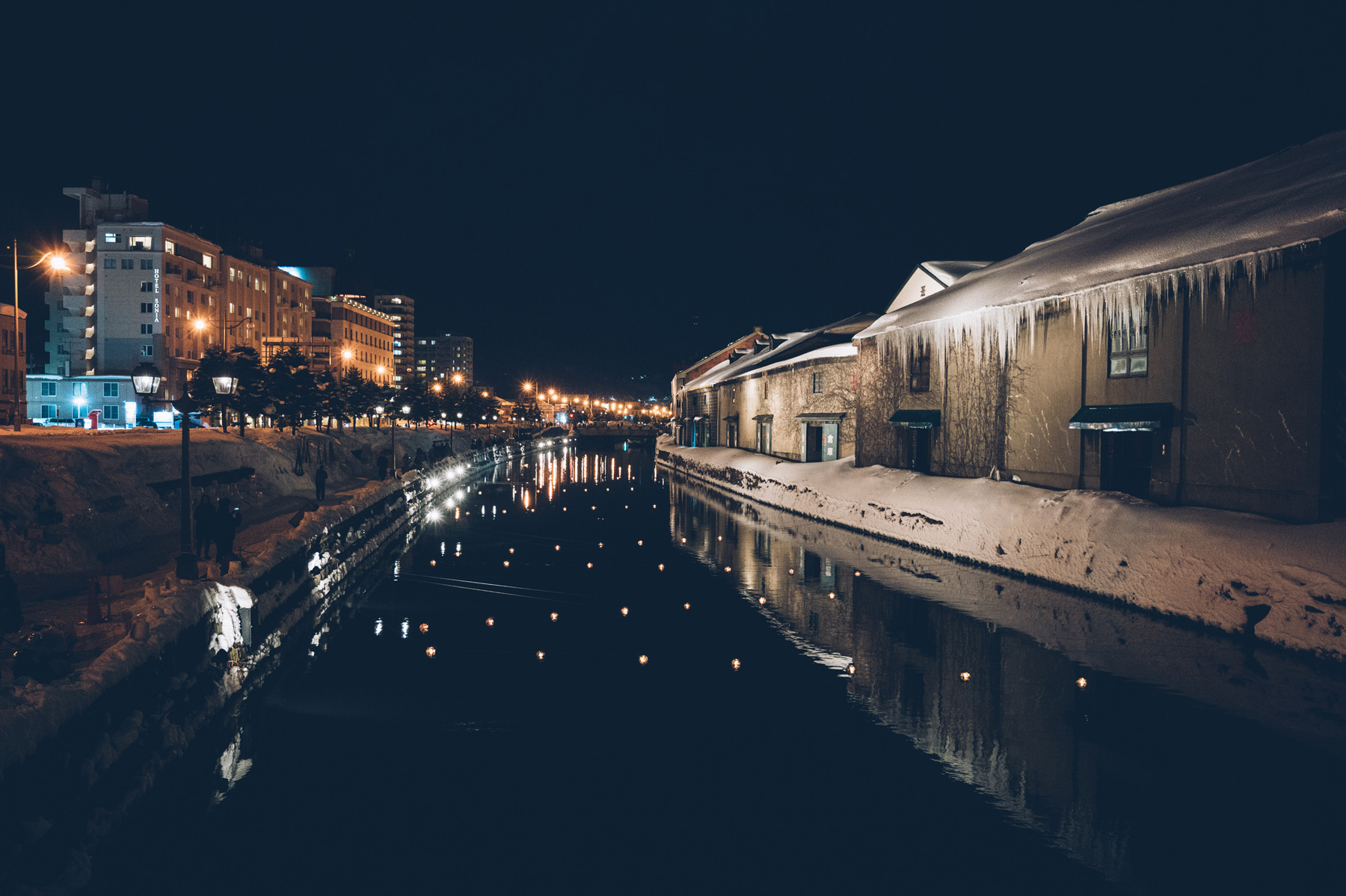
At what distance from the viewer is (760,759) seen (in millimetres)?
8516

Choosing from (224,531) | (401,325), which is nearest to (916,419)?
(224,531)

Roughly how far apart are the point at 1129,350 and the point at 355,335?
5175 inches

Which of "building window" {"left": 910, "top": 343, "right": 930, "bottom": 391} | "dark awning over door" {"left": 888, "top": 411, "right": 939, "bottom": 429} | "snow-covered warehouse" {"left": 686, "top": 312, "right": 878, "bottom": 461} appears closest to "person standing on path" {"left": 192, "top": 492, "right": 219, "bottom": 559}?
"dark awning over door" {"left": 888, "top": 411, "right": 939, "bottom": 429}

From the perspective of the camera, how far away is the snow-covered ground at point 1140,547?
12008 millimetres

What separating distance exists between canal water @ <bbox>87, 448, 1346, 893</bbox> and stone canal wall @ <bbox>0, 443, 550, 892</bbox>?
1.13 feet

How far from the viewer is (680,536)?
25797 mm

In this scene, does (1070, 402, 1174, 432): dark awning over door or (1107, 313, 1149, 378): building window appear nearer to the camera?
(1070, 402, 1174, 432): dark awning over door

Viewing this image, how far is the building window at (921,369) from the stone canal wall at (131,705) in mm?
21681

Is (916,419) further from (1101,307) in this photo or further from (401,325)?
(401,325)

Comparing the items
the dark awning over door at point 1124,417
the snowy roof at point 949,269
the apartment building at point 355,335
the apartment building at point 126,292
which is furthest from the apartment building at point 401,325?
the dark awning over door at point 1124,417

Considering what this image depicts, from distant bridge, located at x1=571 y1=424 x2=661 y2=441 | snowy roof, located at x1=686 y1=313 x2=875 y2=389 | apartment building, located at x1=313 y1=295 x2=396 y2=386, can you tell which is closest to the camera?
snowy roof, located at x1=686 y1=313 x2=875 y2=389

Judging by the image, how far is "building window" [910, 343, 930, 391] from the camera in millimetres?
28703

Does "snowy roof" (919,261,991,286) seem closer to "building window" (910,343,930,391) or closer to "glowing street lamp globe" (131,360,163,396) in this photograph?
"building window" (910,343,930,391)

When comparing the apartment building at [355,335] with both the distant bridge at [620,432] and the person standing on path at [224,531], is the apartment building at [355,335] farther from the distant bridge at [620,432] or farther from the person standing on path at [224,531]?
the person standing on path at [224,531]
